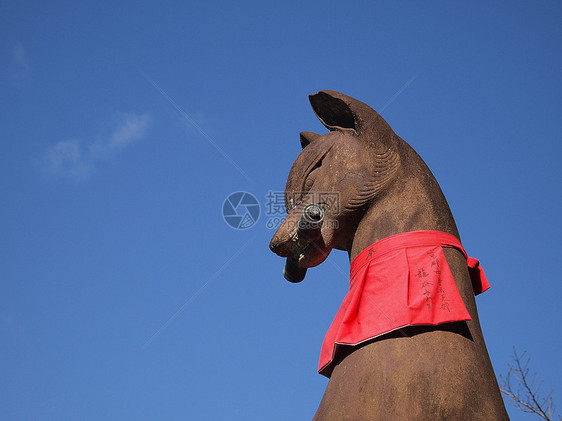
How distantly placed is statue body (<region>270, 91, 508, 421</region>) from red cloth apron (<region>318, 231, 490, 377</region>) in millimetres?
74

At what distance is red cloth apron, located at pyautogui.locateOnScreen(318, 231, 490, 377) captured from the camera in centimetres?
365

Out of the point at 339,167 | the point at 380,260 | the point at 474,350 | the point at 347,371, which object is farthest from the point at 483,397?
the point at 339,167

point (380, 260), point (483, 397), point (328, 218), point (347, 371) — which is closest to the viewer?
point (483, 397)

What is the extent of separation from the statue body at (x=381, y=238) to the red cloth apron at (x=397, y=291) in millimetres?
74

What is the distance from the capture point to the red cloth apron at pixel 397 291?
144 inches

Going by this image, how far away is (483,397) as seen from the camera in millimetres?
3430

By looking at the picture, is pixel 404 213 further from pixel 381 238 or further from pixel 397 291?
pixel 397 291

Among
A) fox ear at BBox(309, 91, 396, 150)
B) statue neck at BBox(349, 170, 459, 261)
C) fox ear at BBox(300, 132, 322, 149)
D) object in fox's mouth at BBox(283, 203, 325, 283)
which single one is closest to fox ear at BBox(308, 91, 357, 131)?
fox ear at BBox(309, 91, 396, 150)

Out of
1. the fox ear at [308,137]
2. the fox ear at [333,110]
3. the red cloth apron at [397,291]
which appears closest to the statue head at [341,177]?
the fox ear at [333,110]

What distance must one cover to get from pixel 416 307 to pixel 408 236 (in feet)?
1.80

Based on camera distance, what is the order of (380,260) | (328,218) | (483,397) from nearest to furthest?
1. (483,397)
2. (380,260)
3. (328,218)

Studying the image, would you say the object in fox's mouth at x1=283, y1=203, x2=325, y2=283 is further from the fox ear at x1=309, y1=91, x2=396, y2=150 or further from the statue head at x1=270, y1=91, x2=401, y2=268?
the fox ear at x1=309, y1=91, x2=396, y2=150

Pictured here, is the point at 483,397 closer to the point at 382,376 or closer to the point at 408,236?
the point at 382,376

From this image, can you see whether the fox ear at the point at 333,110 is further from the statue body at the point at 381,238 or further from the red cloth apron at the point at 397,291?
the red cloth apron at the point at 397,291
